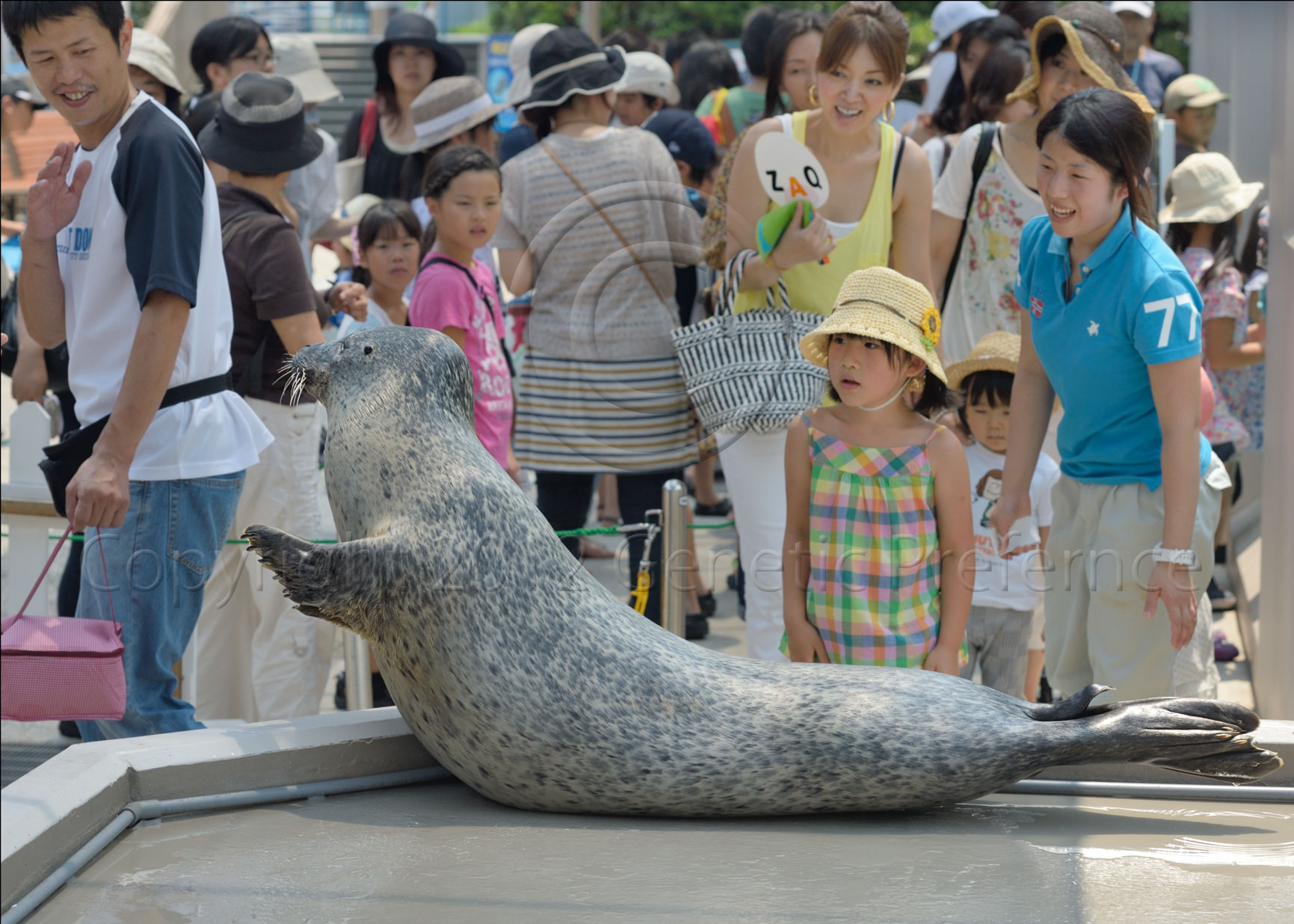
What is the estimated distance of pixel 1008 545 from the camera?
15.1 ft

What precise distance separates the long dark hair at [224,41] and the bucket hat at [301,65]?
104 cm

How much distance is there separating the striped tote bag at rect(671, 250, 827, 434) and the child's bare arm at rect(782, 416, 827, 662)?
0.63 meters

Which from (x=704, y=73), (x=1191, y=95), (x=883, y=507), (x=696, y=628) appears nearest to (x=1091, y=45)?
(x=883, y=507)

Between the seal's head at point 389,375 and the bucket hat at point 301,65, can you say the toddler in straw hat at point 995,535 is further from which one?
the bucket hat at point 301,65

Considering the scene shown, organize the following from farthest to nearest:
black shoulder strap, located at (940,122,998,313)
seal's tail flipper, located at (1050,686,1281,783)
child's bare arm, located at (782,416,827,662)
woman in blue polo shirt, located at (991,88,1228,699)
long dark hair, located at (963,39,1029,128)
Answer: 1. long dark hair, located at (963,39,1029,128)
2. black shoulder strap, located at (940,122,998,313)
3. child's bare arm, located at (782,416,827,662)
4. woman in blue polo shirt, located at (991,88,1228,699)
5. seal's tail flipper, located at (1050,686,1281,783)

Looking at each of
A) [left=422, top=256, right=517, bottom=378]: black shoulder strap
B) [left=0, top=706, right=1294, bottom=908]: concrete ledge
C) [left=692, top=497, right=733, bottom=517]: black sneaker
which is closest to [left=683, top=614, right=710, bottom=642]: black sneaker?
[left=422, top=256, right=517, bottom=378]: black shoulder strap

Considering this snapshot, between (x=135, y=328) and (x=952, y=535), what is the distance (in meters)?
2.14

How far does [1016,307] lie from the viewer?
516 cm

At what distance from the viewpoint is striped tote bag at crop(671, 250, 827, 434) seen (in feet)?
14.8

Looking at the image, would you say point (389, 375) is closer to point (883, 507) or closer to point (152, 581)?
point (152, 581)

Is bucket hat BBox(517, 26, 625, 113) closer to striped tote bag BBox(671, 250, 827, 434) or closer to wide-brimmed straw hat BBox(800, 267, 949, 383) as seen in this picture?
striped tote bag BBox(671, 250, 827, 434)

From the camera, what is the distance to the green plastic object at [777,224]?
432 centimetres

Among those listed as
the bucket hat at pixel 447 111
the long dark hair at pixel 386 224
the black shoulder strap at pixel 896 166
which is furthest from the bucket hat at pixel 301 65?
the black shoulder strap at pixel 896 166

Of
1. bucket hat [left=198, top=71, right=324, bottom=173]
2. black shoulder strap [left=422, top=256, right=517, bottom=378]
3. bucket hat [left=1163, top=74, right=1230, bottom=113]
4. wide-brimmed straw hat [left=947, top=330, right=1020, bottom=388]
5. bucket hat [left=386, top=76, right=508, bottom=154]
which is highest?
bucket hat [left=1163, top=74, right=1230, bottom=113]
